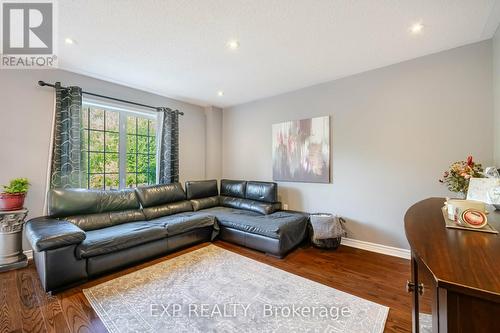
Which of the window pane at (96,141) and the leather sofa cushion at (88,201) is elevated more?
the window pane at (96,141)

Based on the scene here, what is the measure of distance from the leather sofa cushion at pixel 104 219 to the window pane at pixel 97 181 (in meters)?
0.73

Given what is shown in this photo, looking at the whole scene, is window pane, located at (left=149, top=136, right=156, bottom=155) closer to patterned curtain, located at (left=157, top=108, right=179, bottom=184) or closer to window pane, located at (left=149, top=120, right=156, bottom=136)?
window pane, located at (left=149, top=120, right=156, bottom=136)

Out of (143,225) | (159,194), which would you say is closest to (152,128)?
(159,194)

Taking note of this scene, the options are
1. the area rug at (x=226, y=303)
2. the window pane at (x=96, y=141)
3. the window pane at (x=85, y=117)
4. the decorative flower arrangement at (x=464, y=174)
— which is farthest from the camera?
the window pane at (x=96, y=141)

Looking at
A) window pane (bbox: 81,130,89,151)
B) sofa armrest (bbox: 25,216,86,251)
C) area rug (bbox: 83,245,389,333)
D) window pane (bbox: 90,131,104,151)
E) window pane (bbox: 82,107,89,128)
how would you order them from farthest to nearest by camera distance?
1. window pane (bbox: 90,131,104,151)
2. window pane (bbox: 82,107,89,128)
3. window pane (bbox: 81,130,89,151)
4. sofa armrest (bbox: 25,216,86,251)
5. area rug (bbox: 83,245,389,333)

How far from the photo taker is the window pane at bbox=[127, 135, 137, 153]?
394 centimetres

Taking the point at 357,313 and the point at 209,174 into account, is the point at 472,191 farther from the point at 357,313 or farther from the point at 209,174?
the point at 209,174

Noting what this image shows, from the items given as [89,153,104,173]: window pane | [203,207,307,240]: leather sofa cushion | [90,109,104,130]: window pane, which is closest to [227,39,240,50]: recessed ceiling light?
[203,207,307,240]: leather sofa cushion

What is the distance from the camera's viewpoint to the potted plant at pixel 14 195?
2.54 meters

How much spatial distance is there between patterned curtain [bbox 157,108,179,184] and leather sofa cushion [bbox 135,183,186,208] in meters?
0.28

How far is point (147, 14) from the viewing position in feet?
6.47

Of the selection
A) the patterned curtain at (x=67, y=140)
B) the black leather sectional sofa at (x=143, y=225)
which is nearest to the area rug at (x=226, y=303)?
the black leather sectional sofa at (x=143, y=225)

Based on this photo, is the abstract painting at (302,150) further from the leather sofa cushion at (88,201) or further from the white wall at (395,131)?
the leather sofa cushion at (88,201)

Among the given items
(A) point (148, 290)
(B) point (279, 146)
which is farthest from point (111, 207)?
(B) point (279, 146)
